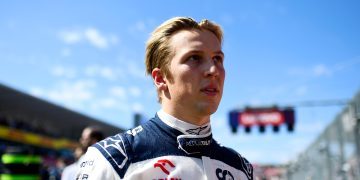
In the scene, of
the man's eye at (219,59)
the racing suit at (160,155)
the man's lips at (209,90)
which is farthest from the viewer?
the man's eye at (219,59)

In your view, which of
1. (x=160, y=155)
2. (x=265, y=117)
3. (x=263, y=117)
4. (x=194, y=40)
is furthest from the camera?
(x=263, y=117)

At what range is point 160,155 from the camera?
180 centimetres

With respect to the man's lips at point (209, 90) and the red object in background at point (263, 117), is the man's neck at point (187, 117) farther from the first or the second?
the red object in background at point (263, 117)

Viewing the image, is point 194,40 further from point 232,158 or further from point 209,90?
point 232,158

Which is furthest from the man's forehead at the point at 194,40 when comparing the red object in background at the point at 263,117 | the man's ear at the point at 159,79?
the red object in background at the point at 263,117

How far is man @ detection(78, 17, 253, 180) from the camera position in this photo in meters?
1.75

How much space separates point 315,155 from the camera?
8.52m

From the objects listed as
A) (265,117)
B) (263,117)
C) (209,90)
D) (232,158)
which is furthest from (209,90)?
(263,117)

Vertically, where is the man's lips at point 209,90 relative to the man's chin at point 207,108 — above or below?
above

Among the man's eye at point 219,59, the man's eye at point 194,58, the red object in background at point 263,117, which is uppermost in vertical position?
the red object in background at point 263,117

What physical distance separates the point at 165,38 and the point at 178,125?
37 cm

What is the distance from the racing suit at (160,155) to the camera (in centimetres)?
172

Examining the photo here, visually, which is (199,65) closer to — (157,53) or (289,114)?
(157,53)

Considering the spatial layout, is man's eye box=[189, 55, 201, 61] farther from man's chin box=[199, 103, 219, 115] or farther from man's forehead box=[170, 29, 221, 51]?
man's chin box=[199, 103, 219, 115]
